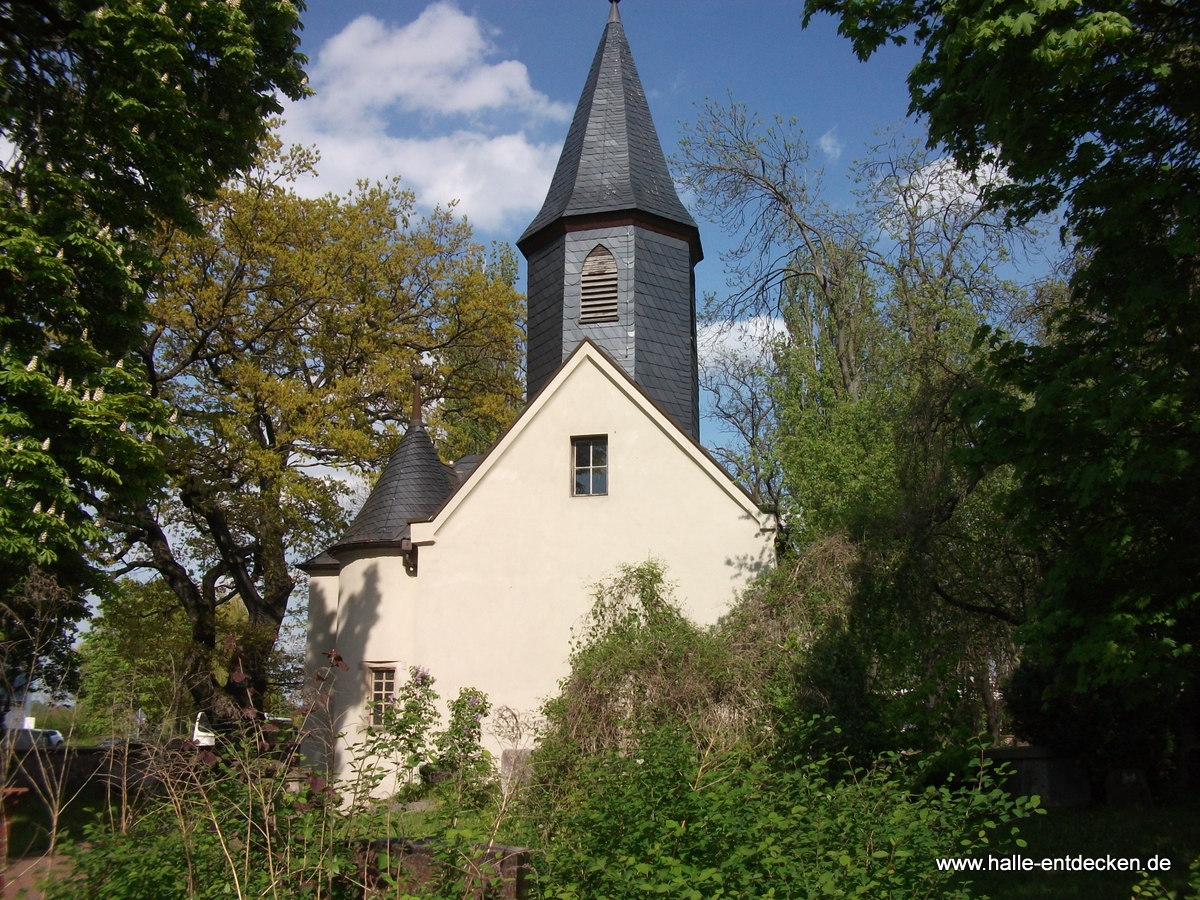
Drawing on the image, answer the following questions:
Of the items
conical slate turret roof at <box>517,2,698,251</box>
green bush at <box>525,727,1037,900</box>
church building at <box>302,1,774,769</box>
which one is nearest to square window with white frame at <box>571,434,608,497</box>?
church building at <box>302,1,774,769</box>

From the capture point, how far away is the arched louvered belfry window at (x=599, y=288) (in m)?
18.1

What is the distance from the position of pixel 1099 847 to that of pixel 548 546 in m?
8.56

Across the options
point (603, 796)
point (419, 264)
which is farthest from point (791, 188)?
point (603, 796)

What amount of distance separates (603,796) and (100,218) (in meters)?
9.09

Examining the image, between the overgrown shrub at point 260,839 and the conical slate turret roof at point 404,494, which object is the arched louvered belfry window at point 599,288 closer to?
the conical slate turret roof at point 404,494

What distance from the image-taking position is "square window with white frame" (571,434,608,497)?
53.1 ft

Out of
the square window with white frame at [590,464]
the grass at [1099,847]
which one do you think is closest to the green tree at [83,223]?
the square window with white frame at [590,464]

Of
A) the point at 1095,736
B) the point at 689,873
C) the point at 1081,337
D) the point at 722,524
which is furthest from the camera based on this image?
the point at 722,524

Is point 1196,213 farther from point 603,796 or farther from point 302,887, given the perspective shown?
point 302,887

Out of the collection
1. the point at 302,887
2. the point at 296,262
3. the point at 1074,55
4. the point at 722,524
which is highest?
the point at 296,262

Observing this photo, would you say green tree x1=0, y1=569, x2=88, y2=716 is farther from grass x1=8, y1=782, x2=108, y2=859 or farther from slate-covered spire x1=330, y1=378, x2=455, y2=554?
slate-covered spire x1=330, y1=378, x2=455, y2=554

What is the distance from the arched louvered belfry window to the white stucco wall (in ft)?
5.50

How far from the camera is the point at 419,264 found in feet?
78.4

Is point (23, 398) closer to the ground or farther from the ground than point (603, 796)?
farther from the ground
